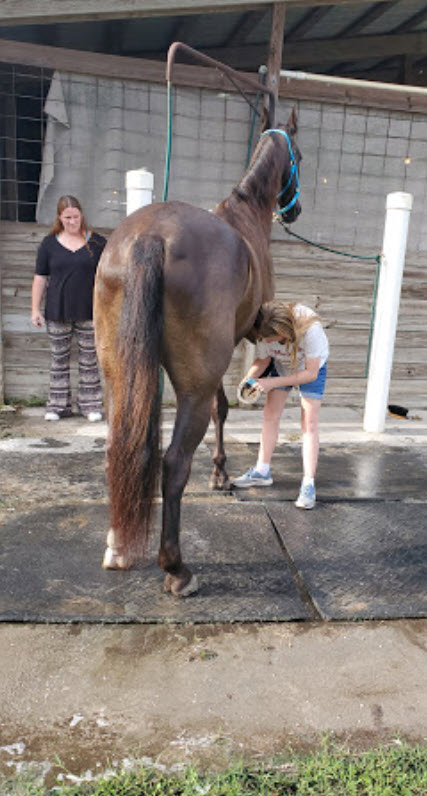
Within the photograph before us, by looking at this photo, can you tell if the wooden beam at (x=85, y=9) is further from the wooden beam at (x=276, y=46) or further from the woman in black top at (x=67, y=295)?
the woman in black top at (x=67, y=295)

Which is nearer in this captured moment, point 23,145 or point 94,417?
point 94,417

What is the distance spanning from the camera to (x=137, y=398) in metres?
2.01

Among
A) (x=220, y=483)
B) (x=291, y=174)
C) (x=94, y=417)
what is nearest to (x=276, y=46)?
(x=291, y=174)

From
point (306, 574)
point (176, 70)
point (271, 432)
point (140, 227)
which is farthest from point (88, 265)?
point (306, 574)

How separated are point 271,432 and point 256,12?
3.92m

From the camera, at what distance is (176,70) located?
183 inches

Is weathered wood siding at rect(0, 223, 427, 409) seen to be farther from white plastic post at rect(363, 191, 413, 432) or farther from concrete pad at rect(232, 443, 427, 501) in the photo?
concrete pad at rect(232, 443, 427, 501)

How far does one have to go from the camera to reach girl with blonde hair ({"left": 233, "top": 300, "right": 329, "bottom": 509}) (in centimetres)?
278

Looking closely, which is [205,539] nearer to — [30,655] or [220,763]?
[30,655]

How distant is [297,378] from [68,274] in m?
2.38

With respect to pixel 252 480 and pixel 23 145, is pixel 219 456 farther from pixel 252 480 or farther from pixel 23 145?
pixel 23 145

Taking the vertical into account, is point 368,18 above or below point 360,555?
above

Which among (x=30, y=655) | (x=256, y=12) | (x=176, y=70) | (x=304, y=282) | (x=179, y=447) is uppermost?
(x=256, y=12)

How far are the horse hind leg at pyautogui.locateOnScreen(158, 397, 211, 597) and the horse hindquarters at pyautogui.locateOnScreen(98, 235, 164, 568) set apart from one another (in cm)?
11
